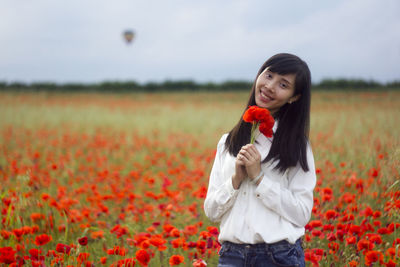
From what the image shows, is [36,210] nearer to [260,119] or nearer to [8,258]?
[8,258]

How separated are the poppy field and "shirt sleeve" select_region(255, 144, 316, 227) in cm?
35

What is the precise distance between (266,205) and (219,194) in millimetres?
193

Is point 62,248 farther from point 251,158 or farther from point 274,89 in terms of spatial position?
point 274,89

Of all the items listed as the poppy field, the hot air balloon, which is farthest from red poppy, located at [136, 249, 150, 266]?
the hot air balloon

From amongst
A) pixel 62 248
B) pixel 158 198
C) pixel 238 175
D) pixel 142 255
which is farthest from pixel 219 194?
pixel 158 198

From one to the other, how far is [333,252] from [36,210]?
2399mm

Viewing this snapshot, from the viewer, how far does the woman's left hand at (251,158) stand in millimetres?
1285

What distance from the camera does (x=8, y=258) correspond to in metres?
1.60

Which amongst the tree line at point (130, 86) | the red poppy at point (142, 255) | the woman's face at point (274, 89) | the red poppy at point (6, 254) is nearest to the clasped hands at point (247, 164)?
the woman's face at point (274, 89)

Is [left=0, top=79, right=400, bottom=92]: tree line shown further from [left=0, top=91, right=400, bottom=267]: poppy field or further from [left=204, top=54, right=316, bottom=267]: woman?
[left=204, top=54, right=316, bottom=267]: woman

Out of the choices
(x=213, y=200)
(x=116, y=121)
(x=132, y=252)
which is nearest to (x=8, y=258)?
(x=132, y=252)

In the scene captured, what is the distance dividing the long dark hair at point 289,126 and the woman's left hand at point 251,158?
0.09 meters

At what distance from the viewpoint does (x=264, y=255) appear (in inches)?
51.8

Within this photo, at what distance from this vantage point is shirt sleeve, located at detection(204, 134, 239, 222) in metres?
1.37
